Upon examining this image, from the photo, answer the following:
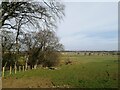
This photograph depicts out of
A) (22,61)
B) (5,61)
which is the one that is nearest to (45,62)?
(22,61)

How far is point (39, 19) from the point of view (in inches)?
865

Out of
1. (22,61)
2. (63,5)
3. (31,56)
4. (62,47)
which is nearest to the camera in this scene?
(63,5)

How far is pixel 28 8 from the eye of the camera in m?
20.8

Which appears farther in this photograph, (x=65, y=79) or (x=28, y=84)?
(x=65, y=79)

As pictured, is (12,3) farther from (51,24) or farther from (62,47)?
(62,47)

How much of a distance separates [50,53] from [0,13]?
3336 centimetres

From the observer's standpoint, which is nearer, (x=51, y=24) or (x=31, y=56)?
(x=51, y=24)

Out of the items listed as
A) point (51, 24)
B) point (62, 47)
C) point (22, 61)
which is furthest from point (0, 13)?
point (62, 47)

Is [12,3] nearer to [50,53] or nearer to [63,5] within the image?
[63,5]

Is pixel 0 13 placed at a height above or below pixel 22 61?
above

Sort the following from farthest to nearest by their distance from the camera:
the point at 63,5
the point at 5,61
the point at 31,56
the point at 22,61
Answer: the point at 31,56, the point at 22,61, the point at 5,61, the point at 63,5

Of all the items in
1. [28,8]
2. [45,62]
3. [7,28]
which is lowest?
[45,62]

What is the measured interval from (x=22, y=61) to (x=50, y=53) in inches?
355

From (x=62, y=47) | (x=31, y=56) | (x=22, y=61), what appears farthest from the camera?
(x=62, y=47)
